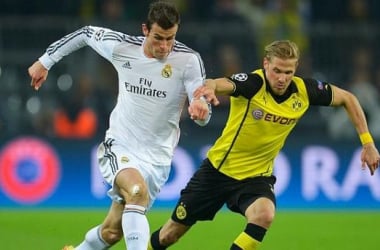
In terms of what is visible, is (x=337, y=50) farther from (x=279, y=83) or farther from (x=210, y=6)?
(x=279, y=83)

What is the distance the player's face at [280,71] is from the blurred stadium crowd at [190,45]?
22.8ft

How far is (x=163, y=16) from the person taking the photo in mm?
8602

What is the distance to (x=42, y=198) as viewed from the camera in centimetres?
1559

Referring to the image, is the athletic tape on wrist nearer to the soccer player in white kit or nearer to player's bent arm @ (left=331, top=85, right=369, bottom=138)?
player's bent arm @ (left=331, top=85, right=369, bottom=138)

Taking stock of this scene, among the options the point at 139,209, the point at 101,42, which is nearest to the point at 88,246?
the point at 139,209

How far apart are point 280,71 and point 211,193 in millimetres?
1139

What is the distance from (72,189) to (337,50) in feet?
13.2

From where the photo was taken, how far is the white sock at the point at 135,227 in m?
8.35

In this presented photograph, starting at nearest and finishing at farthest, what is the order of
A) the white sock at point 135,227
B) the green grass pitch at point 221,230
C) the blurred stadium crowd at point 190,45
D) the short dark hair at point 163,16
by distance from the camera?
the white sock at point 135,227, the short dark hair at point 163,16, the green grass pitch at point 221,230, the blurred stadium crowd at point 190,45

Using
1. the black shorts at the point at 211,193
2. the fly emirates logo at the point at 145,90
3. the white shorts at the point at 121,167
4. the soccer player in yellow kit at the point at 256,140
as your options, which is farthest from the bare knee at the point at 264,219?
the fly emirates logo at the point at 145,90

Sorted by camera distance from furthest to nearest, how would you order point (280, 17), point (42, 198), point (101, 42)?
point (280, 17), point (42, 198), point (101, 42)

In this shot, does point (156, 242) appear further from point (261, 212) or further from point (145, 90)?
point (145, 90)

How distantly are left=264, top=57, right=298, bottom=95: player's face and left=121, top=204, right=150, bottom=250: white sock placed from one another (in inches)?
54.5

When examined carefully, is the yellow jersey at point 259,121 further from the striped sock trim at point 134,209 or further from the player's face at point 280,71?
the striped sock trim at point 134,209
